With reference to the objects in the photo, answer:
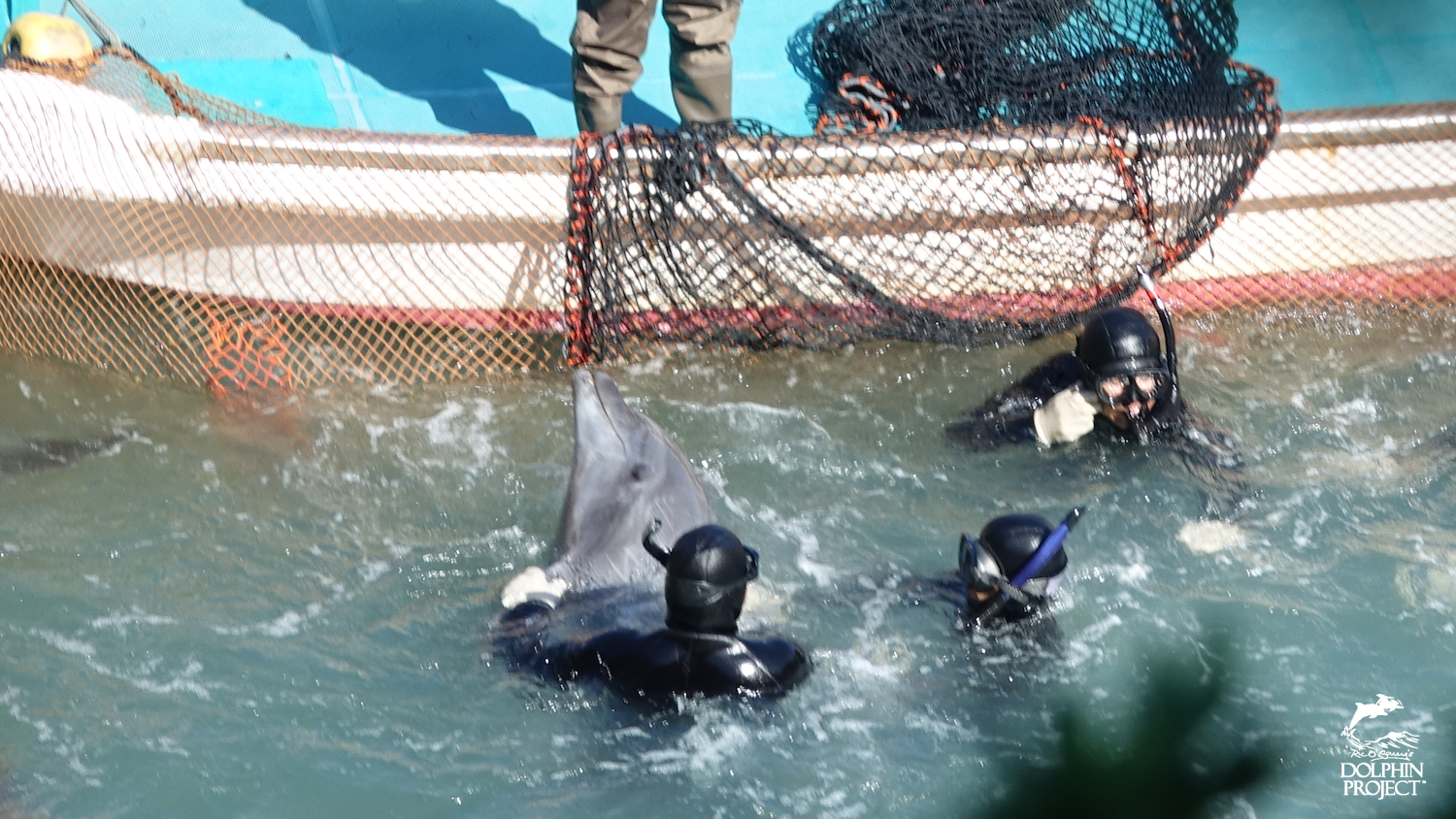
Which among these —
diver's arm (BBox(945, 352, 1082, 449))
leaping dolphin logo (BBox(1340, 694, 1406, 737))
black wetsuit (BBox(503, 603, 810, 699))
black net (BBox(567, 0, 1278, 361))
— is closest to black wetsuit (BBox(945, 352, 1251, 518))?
diver's arm (BBox(945, 352, 1082, 449))

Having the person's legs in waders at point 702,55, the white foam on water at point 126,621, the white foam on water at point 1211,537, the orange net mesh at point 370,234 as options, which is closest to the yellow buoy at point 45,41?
the orange net mesh at point 370,234

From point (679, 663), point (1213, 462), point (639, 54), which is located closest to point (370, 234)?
point (639, 54)

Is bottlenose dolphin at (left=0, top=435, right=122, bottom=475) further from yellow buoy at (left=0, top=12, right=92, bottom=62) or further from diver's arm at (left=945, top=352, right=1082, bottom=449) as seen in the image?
diver's arm at (left=945, top=352, right=1082, bottom=449)

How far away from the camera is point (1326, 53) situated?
8.21 meters

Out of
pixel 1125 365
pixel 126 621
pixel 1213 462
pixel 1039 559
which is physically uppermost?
pixel 1125 365

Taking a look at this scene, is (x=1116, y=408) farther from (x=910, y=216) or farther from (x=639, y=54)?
(x=639, y=54)

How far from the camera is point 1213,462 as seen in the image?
A: 564 centimetres

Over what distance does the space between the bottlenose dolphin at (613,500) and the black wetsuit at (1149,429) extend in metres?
1.72

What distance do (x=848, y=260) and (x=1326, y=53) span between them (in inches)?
164

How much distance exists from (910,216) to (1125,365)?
132 centimetres

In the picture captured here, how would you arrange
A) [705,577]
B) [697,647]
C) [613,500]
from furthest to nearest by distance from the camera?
[613,500]
[697,647]
[705,577]

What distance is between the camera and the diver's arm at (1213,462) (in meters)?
5.57

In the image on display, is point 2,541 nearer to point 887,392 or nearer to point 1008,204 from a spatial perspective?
point 887,392

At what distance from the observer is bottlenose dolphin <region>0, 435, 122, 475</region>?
5715 millimetres
